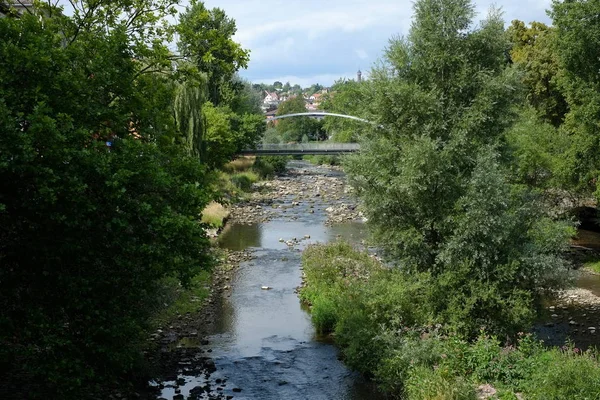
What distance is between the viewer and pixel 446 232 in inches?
642

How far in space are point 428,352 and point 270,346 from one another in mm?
5343

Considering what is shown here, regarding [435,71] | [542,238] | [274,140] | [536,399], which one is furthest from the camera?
[274,140]

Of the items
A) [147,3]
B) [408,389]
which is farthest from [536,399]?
[147,3]

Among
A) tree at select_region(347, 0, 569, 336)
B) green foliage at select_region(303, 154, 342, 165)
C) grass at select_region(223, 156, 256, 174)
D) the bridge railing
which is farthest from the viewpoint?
green foliage at select_region(303, 154, 342, 165)

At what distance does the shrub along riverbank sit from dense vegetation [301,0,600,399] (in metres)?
0.04

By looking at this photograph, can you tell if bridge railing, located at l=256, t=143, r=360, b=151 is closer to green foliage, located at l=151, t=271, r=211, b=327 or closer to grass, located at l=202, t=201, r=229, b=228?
grass, located at l=202, t=201, r=229, b=228

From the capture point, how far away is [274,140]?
72688 mm

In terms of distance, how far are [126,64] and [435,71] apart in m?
9.35

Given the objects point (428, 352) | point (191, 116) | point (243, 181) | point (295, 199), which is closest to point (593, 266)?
point (428, 352)

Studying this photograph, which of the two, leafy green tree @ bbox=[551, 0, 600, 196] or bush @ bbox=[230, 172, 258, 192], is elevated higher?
leafy green tree @ bbox=[551, 0, 600, 196]

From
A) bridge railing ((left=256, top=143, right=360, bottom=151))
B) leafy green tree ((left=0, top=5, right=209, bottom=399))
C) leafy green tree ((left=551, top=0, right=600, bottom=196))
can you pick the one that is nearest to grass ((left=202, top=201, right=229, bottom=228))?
leafy green tree ((left=551, top=0, right=600, bottom=196))

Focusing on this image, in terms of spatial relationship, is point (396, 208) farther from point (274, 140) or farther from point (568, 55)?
point (274, 140)

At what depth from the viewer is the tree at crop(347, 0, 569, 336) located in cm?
1527

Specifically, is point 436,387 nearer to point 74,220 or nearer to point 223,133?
point 74,220
